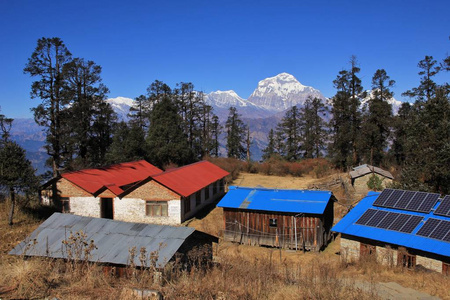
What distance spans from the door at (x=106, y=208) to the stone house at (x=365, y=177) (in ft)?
71.2

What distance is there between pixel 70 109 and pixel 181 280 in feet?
94.5

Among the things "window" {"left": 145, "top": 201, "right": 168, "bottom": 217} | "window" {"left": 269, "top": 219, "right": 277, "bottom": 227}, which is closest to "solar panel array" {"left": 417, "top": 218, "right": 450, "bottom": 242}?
"window" {"left": 269, "top": 219, "right": 277, "bottom": 227}

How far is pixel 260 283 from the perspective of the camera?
7.17 meters

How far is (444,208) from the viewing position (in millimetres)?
15586

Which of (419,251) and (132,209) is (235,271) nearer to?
(419,251)

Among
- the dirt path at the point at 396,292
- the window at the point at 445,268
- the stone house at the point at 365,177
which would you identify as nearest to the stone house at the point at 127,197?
the dirt path at the point at 396,292

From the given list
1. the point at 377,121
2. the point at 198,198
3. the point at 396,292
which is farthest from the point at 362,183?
the point at 396,292

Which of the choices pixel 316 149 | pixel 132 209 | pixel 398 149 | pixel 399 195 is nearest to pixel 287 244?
pixel 399 195

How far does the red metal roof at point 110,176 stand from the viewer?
79.8 feet

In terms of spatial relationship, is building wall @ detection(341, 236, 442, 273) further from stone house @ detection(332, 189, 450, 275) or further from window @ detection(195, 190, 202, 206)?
window @ detection(195, 190, 202, 206)

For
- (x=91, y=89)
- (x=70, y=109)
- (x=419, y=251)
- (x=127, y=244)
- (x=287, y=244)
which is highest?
(x=91, y=89)

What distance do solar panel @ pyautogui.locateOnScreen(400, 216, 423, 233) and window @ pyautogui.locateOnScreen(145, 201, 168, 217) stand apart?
49.0ft

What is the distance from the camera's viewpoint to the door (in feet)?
80.1

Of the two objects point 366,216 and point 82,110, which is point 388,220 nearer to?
point 366,216
